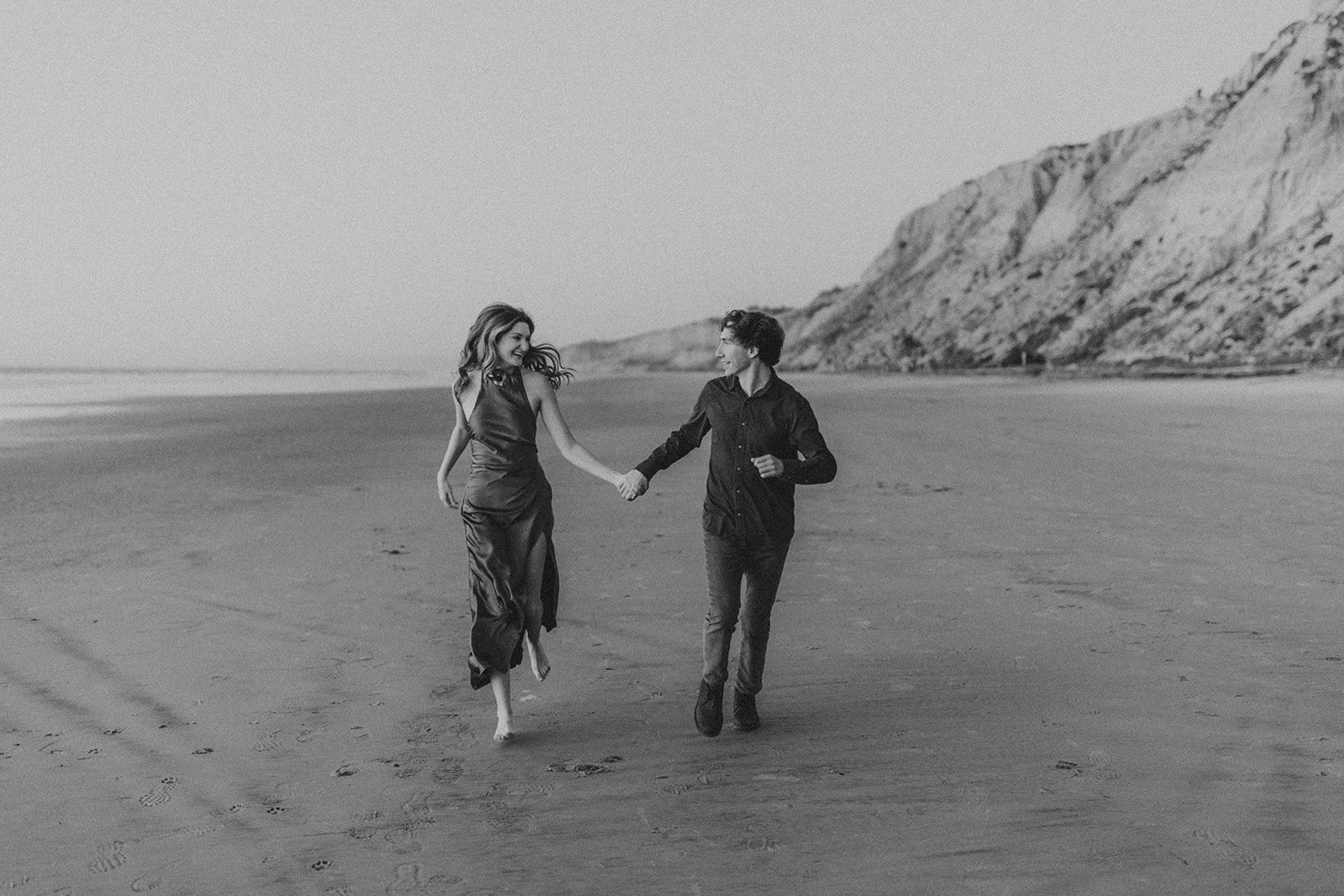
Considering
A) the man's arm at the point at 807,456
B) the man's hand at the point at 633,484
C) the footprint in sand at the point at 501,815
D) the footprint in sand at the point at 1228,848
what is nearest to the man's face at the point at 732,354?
the man's arm at the point at 807,456

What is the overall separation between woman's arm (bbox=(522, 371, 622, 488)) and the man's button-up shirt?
0.36m

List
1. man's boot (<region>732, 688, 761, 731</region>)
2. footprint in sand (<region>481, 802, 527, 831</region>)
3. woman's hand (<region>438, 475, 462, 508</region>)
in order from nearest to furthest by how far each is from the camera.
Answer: footprint in sand (<region>481, 802, 527, 831</region>)
man's boot (<region>732, 688, 761, 731</region>)
woman's hand (<region>438, 475, 462, 508</region>)

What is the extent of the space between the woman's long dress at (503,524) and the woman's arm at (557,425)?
0.05 metres

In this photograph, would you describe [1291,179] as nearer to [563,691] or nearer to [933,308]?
[933,308]

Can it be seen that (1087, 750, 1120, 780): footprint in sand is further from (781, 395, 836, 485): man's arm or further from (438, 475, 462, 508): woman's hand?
(438, 475, 462, 508): woman's hand

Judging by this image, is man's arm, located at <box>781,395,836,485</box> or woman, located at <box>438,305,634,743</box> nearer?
man's arm, located at <box>781,395,836,485</box>

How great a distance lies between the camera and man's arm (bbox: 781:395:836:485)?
4.16 metres

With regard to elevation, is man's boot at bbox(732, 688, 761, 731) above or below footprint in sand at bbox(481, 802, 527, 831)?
above

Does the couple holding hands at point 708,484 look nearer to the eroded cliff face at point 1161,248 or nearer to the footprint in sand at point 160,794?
the footprint in sand at point 160,794

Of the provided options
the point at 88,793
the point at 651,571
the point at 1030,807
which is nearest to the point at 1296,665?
the point at 1030,807

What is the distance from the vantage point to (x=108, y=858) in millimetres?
3271

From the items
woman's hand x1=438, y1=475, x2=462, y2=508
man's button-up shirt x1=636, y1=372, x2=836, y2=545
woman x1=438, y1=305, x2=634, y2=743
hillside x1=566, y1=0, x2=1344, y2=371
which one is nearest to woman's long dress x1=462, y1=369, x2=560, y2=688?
woman x1=438, y1=305, x2=634, y2=743

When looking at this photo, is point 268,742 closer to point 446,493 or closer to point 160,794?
point 160,794

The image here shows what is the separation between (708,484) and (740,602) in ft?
1.97
